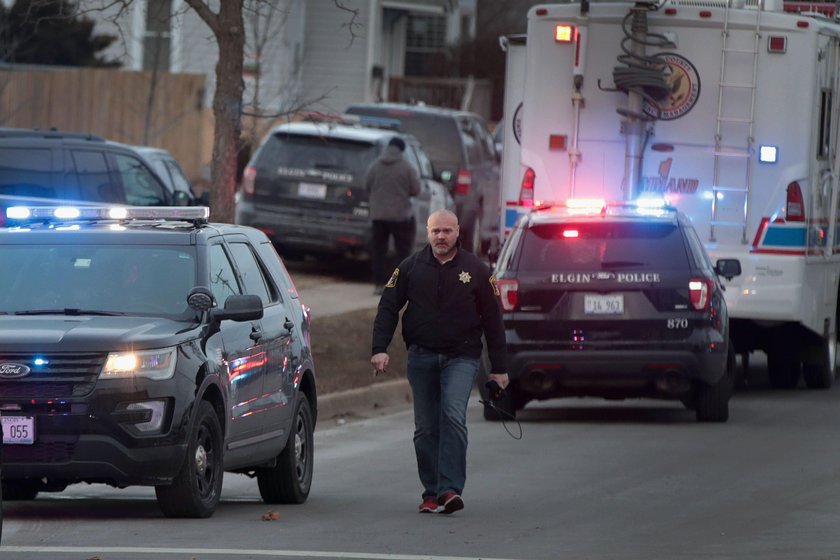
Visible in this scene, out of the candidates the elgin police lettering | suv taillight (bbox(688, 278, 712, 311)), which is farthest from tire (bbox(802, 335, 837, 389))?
the elgin police lettering

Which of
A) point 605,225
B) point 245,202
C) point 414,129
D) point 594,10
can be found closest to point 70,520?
point 605,225

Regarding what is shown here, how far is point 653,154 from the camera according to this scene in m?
17.1

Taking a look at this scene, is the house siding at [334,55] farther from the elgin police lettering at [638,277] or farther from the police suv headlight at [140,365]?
the police suv headlight at [140,365]

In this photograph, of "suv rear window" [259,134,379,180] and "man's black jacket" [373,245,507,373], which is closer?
"man's black jacket" [373,245,507,373]

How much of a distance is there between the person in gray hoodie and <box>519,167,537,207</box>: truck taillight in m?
4.63

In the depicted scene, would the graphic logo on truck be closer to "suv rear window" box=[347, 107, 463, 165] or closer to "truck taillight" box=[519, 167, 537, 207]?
"truck taillight" box=[519, 167, 537, 207]

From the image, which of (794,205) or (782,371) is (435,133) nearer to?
(782,371)

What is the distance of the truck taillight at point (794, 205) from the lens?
1664 cm

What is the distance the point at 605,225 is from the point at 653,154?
2.64m

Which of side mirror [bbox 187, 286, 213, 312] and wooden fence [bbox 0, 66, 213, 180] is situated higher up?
wooden fence [bbox 0, 66, 213, 180]

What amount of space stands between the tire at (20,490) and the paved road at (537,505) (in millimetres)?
69

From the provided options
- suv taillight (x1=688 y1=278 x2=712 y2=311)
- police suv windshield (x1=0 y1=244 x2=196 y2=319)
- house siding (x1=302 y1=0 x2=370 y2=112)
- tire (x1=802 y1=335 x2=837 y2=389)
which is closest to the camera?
police suv windshield (x1=0 y1=244 x2=196 y2=319)

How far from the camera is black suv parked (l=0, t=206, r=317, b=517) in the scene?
9188 mm

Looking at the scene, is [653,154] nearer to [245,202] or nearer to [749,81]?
[749,81]
